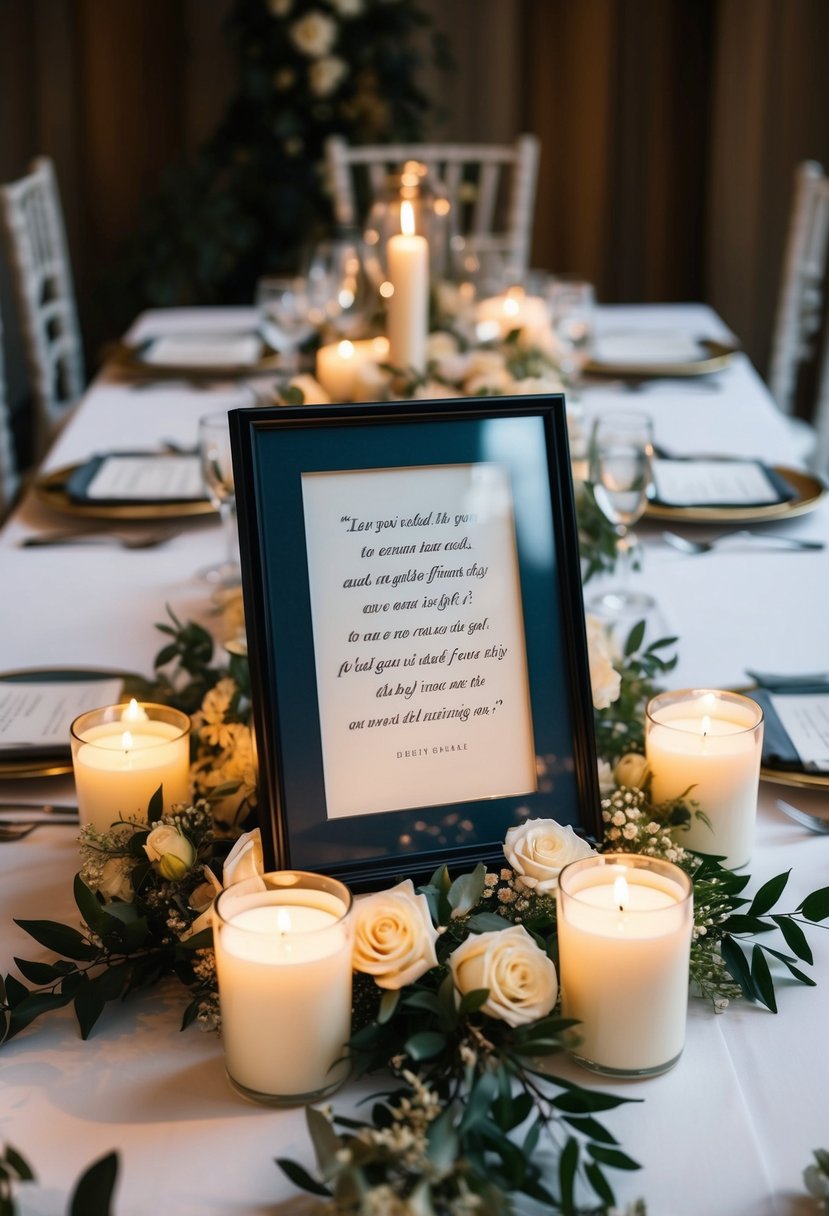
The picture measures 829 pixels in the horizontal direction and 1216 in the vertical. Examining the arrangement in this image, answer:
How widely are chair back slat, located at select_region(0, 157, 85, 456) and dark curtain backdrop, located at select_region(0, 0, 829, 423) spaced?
53.5 inches

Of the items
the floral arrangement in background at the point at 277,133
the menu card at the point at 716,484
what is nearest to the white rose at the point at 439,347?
the menu card at the point at 716,484

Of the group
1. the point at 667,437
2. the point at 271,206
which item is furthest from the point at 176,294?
the point at 667,437

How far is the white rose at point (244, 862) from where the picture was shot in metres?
0.80

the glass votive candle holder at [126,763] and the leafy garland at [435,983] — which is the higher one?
the glass votive candle holder at [126,763]

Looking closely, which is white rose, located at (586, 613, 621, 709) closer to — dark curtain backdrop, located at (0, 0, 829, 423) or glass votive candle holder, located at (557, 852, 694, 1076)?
glass votive candle holder, located at (557, 852, 694, 1076)

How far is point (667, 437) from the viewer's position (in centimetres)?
220

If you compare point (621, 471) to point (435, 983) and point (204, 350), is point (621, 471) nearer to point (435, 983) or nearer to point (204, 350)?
point (435, 983)

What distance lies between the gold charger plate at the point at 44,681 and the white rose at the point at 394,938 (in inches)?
17.7

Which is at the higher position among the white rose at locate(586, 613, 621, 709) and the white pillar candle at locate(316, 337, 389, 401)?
the white rose at locate(586, 613, 621, 709)

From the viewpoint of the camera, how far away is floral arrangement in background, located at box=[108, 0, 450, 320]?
433cm

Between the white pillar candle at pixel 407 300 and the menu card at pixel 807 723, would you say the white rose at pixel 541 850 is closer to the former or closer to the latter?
the menu card at pixel 807 723

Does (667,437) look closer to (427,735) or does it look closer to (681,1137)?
(427,735)

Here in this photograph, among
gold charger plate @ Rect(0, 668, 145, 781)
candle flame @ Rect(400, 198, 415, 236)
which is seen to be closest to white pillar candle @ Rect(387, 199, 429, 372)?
candle flame @ Rect(400, 198, 415, 236)

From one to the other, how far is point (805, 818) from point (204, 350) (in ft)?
6.36
